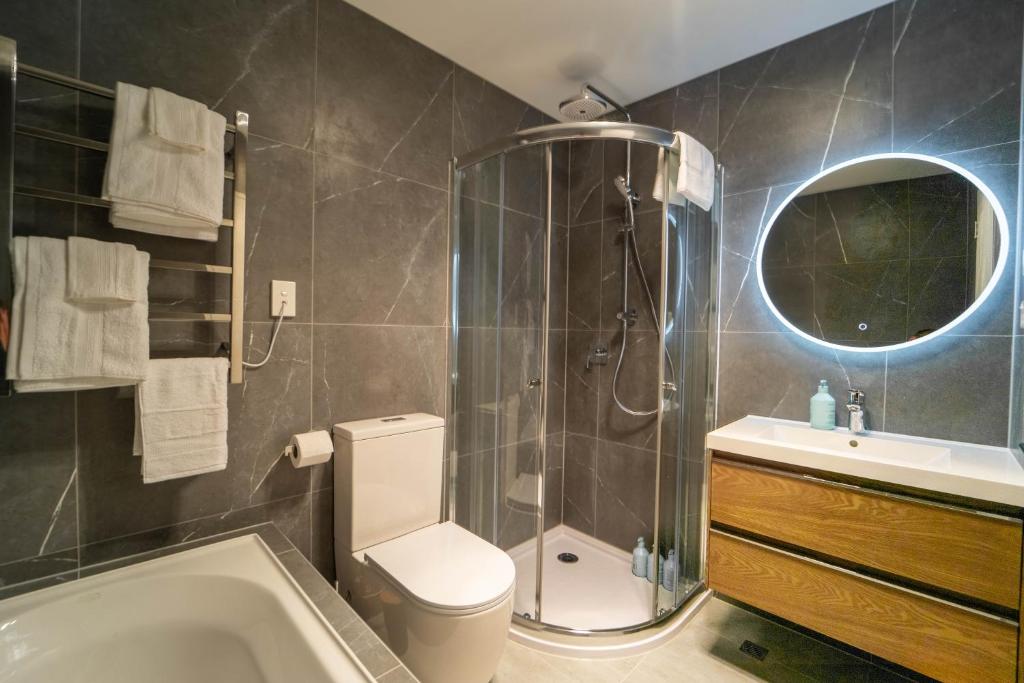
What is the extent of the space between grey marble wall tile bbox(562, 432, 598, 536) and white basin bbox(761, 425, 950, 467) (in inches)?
38.7

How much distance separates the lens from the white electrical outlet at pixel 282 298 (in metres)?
1.47

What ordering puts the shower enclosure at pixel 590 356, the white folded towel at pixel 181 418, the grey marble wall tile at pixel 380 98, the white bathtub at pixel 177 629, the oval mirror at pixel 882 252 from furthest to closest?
the shower enclosure at pixel 590 356
the grey marble wall tile at pixel 380 98
the oval mirror at pixel 882 252
the white folded towel at pixel 181 418
the white bathtub at pixel 177 629

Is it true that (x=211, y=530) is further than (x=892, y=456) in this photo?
No

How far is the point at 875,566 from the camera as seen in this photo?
4.12 feet

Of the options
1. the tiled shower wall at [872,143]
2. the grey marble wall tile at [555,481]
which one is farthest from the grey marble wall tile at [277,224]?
the tiled shower wall at [872,143]

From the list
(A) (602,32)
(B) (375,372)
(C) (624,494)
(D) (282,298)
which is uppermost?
(A) (602,32)

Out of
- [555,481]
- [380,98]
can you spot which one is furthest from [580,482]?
[380,98]

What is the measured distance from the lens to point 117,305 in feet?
3.60

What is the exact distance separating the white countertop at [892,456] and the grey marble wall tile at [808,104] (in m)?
1.10

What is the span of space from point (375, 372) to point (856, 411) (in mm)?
1886

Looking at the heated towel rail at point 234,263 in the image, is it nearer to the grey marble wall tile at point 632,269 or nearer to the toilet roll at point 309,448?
the toilet roll at point 309,448

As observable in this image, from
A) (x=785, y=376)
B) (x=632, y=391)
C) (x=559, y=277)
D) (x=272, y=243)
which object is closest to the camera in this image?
(x=272, y=243)

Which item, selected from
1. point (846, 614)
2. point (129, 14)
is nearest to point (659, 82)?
point (129, 14)

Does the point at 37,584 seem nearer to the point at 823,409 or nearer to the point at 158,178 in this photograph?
the point at 158,178
